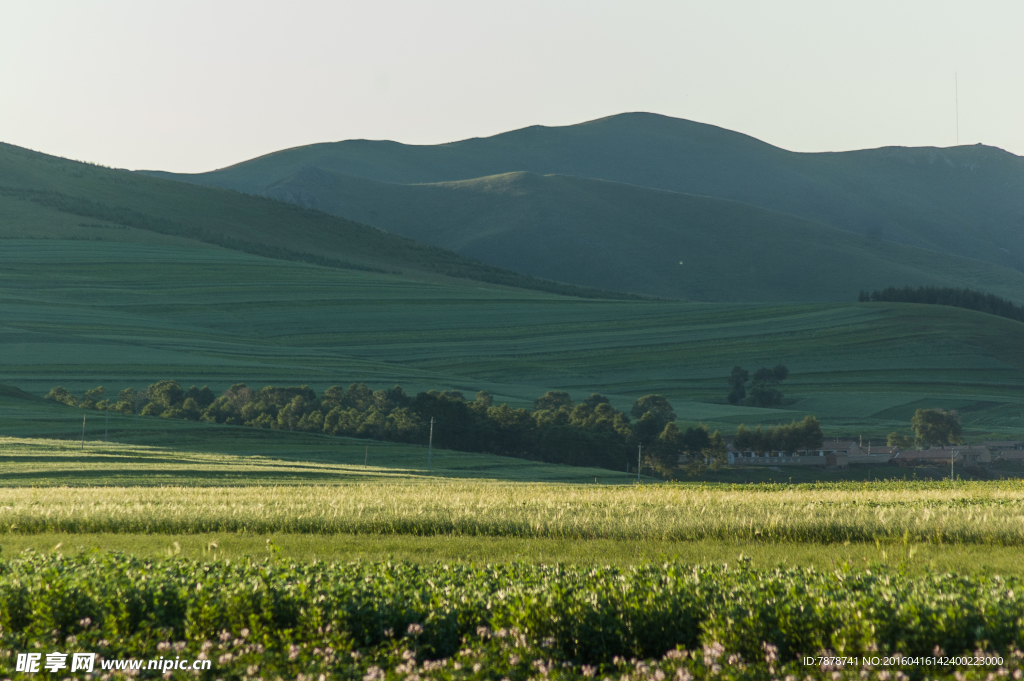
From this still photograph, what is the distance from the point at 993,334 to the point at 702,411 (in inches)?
2525

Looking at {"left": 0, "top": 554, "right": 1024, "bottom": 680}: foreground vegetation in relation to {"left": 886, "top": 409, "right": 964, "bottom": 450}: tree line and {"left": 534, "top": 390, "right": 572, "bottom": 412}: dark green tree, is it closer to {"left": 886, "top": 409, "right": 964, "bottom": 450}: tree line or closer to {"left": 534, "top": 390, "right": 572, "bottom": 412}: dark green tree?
{"left": 534, "top": 390, "right": 572, "bottom": 412}: dark green tree

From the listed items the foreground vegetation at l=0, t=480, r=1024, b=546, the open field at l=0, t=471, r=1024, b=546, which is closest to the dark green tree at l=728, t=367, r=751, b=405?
the foreground vegetation at l=0, t=480, r=1024, b=546

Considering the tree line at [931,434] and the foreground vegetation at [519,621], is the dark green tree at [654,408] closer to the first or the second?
the tree line at [931,434]

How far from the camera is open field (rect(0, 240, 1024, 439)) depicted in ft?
315

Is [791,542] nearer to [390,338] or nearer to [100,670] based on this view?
[100,670]

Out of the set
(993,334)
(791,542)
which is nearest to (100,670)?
(791,542)

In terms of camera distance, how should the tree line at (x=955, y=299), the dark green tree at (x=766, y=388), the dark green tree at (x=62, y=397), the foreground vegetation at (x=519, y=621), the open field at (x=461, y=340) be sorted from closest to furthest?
the foreground vegetation at (x=519, y=621)
the dark green tree at (x=62, y=397)
the open field at (x=461, y=340)
the dark green tree at (x=766, y=388)
the tree line at (x=955, y=299)

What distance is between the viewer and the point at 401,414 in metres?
70.6

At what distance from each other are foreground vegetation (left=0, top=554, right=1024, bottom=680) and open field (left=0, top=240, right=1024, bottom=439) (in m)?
78.8

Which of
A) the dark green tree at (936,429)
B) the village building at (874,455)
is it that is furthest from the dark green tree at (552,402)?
the dark green tree at (936,429)

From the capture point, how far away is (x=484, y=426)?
6931 centimetres

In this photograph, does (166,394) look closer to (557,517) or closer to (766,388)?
(557,517)

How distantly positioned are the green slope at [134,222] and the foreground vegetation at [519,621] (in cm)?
15252

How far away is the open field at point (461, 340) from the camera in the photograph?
3777 inches
